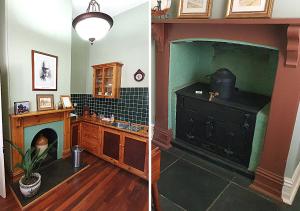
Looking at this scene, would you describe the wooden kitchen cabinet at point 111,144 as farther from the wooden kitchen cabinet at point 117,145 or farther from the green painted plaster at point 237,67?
the green painted plaster at point 237,67

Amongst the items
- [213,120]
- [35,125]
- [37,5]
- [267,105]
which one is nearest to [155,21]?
[37,5]

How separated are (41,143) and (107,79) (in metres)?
0.34

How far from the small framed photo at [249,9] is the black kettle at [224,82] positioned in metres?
0.56

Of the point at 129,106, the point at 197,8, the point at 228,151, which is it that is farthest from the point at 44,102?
the point at 228,151

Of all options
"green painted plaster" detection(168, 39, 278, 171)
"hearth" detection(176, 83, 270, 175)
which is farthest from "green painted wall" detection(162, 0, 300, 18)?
"hearth" detection(176, 83, 270, 175)

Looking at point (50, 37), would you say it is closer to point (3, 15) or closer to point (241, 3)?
point (3, 15)

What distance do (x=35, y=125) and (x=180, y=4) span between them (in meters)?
1.19

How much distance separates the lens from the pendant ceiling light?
462 mm

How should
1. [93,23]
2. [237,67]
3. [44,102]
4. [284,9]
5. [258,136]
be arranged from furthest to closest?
1. [237,67]
2. [258,136]
3. [284,9]
4. [44,102]
5. [93,23]

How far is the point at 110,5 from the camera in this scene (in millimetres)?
511

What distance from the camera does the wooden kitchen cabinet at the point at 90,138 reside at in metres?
0.60

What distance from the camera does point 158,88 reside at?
127cm

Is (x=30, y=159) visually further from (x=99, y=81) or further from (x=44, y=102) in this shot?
(x=99, y=81)

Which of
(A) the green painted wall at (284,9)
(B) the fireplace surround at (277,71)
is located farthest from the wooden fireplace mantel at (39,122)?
(A) the green painted wall at (284,9)
